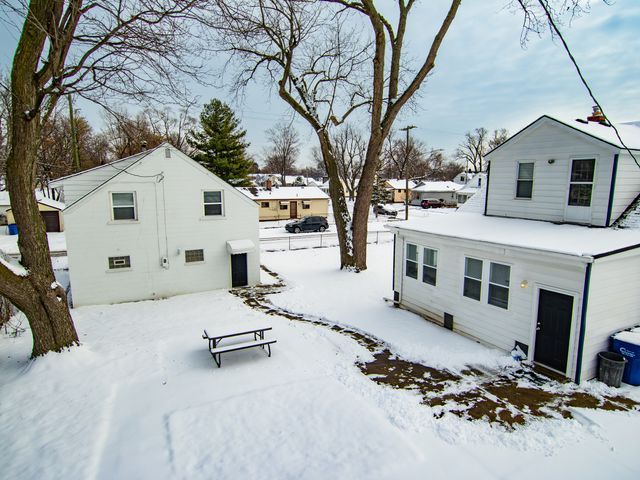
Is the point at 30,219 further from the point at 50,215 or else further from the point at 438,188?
the point at 438,188

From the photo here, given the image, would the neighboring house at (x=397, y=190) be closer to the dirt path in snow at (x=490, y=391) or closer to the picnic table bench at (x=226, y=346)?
the dirt path in snow at (x=490, y=391)

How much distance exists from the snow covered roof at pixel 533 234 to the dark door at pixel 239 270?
23.2 ft

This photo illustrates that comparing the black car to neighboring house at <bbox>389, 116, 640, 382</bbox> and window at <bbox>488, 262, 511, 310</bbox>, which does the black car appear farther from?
window at <bbox>488, 262, 511, 310</bbox>

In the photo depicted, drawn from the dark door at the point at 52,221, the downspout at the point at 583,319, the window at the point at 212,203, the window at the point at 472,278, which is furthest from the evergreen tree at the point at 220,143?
the downspout at the point at 583,319

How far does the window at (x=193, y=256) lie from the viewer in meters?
14.9

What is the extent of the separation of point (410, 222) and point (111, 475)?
10.3 meters

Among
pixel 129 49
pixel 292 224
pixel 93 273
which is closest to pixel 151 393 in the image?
pixel 129 49

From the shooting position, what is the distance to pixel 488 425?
6.11m

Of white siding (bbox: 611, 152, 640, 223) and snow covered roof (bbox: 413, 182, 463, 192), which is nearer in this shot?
white siding (bbox: 611, 152, 640, 223)

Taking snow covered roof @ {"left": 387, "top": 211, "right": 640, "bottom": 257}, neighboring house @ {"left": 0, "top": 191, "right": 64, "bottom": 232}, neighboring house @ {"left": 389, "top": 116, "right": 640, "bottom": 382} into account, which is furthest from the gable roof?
A: neighboring house @ {"left": 0, "top": 191, "right": 64, "bottom": 232}

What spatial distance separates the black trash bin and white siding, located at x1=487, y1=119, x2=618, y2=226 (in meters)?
3.02

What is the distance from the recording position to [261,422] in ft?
20.2

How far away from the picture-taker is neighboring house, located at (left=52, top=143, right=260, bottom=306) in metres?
13.3

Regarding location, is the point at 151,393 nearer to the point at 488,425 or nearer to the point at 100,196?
the point at 488,425
